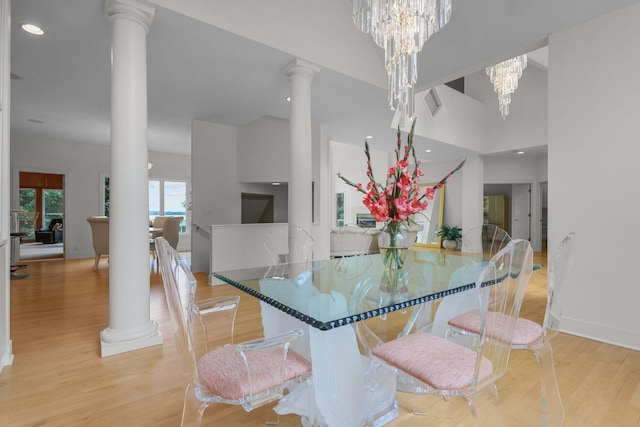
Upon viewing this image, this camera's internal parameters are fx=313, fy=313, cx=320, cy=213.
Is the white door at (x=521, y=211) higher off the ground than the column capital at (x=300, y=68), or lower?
lower

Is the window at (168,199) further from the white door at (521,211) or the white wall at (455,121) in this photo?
the white door at (521,211)

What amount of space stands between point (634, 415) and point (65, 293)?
5.36m

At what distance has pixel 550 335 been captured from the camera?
5.08 ft

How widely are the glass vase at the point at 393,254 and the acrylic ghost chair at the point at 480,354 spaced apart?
1.15 ft

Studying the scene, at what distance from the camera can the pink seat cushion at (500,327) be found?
1222 millimetres

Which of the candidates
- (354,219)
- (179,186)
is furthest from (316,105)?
(354,219)


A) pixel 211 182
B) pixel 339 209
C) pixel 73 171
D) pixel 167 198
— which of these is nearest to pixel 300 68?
pixel 211 182

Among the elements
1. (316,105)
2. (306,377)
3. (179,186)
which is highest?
(316,105)

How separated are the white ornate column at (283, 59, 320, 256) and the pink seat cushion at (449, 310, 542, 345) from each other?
1.94 meters

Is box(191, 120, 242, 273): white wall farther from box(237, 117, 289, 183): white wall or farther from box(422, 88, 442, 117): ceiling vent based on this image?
box(422, 88, 442, 117): ceiling vent

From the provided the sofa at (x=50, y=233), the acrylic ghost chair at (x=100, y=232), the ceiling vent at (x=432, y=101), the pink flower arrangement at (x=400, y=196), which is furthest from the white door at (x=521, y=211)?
the sofa at (x=50, y=233)

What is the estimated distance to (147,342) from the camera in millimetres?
2350

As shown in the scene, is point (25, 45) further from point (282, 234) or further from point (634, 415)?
point (634, 415)

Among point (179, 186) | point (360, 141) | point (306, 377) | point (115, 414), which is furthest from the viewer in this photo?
point (179, 186)
